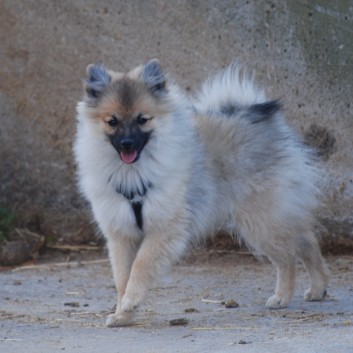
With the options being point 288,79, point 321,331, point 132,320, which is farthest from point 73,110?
point 321,331

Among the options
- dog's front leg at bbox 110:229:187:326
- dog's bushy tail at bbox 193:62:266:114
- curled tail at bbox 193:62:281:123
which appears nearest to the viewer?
dog's front leg at bbox 110:229:187:326

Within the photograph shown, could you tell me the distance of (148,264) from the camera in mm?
5758

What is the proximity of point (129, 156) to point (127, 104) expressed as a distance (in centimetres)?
32

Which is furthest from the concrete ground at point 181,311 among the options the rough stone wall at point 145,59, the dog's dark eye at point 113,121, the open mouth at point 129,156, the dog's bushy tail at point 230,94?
the dog's bushy tail at point 230,94

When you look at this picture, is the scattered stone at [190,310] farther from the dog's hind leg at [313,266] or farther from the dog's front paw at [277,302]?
the dog's hind leg at [313,266]

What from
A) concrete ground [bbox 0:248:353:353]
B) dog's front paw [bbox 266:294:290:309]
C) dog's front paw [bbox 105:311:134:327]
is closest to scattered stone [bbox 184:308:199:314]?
concrete ground [bbox 0:248:353:353]

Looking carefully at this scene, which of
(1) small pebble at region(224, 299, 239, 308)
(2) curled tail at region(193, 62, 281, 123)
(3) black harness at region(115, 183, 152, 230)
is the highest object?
(2) curled tail at region(193, 62, 281, 123)

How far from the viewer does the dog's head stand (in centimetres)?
587

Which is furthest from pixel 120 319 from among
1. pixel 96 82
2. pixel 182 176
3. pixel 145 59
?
pixel 145 59

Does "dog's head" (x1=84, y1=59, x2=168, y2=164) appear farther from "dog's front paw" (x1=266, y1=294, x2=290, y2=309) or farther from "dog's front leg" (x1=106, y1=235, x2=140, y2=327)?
"dog's front paw" (x1=266, y1=294, x2=290, y2=309)

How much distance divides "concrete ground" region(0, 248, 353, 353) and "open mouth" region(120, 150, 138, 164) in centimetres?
99

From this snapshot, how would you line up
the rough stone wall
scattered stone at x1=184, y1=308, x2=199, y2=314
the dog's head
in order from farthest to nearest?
the rough stone wall, scattered stone at x1=184, y1=308, x2=199, y2=314, the dog's head

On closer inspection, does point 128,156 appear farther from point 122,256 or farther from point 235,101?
point 235,101

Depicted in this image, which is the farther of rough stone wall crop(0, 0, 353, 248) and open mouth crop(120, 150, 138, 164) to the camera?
rough stone wall crop(0, 0, 353, 248)
